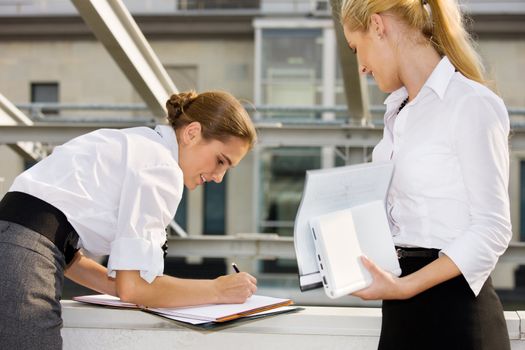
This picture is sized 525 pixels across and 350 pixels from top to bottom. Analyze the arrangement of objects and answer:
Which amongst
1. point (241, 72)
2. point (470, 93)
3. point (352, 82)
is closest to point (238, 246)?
point (352, 82)

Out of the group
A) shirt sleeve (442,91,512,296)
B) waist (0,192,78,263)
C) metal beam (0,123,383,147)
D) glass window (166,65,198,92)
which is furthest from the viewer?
glass window (166,65,198,92)

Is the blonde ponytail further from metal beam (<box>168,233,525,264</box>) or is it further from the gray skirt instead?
metal beam (<box>168,233,525,264</box>)

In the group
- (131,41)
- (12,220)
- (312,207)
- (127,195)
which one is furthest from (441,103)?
(131,41)

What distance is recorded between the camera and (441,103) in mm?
1235

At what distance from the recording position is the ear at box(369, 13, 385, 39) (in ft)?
4.18

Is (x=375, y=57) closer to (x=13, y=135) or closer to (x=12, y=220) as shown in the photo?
(x=12, y=220)

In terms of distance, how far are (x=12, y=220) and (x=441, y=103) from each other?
77cm

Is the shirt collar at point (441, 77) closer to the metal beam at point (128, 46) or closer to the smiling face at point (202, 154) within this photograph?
the smiling face at point (202, 154)

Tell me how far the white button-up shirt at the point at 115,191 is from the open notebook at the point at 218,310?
0.44 feet

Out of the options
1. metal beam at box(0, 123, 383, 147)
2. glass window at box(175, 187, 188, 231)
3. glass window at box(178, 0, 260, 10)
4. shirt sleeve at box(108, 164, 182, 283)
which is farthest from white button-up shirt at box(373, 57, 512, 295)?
glass window at box(178, 0, 260, 10)

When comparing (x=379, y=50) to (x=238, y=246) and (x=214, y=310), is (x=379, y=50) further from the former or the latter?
(x=238, y=246)

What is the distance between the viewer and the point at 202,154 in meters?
1.72

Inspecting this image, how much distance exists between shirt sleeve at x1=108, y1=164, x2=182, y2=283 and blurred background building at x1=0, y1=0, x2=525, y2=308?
347 inches

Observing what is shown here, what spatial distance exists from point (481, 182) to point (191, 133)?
0.72 metres
